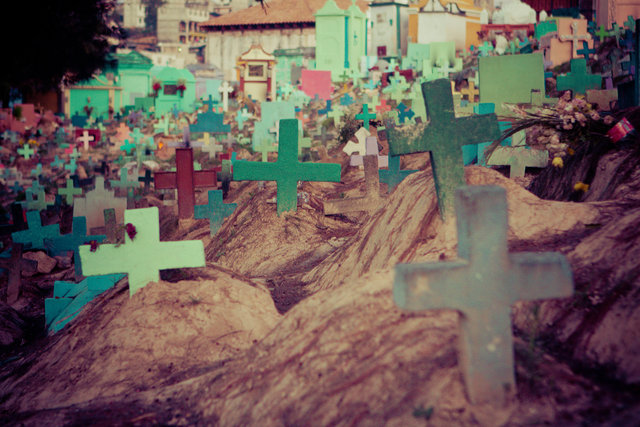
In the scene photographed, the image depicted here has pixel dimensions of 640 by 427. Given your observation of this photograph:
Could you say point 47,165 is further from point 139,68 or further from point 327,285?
point 327,285

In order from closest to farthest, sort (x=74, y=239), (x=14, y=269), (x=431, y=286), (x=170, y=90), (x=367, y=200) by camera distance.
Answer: (x=431, y=286)
(x=14, y=269)
(x=74, y=239)
(x=367, y=200)
(x=170, y=90)

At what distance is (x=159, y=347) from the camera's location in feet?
17.8

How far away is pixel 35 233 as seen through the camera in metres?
11.1

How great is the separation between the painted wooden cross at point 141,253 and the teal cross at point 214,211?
5108 millimetres

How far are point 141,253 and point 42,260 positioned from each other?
6172 mm

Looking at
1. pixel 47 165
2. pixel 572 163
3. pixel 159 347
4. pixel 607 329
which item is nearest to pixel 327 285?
pixel 159 347

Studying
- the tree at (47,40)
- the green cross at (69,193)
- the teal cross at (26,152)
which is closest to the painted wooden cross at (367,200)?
the tree at (47,40)

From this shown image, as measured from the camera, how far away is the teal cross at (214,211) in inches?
440

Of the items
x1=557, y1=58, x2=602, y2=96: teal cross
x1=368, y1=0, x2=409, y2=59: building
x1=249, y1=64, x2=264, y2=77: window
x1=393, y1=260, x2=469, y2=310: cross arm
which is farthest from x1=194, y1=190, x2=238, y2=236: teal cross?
x1=368, y1=0, x2=409, y2=59: building

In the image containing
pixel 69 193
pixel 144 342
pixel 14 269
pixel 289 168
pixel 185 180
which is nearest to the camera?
pixel 144 342

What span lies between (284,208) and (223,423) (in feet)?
22.1

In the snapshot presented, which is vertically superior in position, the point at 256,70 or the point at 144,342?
the point at 256,70

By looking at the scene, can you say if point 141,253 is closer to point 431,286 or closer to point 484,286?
point 431,286

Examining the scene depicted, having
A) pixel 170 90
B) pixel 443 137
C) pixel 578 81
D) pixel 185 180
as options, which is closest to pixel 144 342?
pixel 443 137
